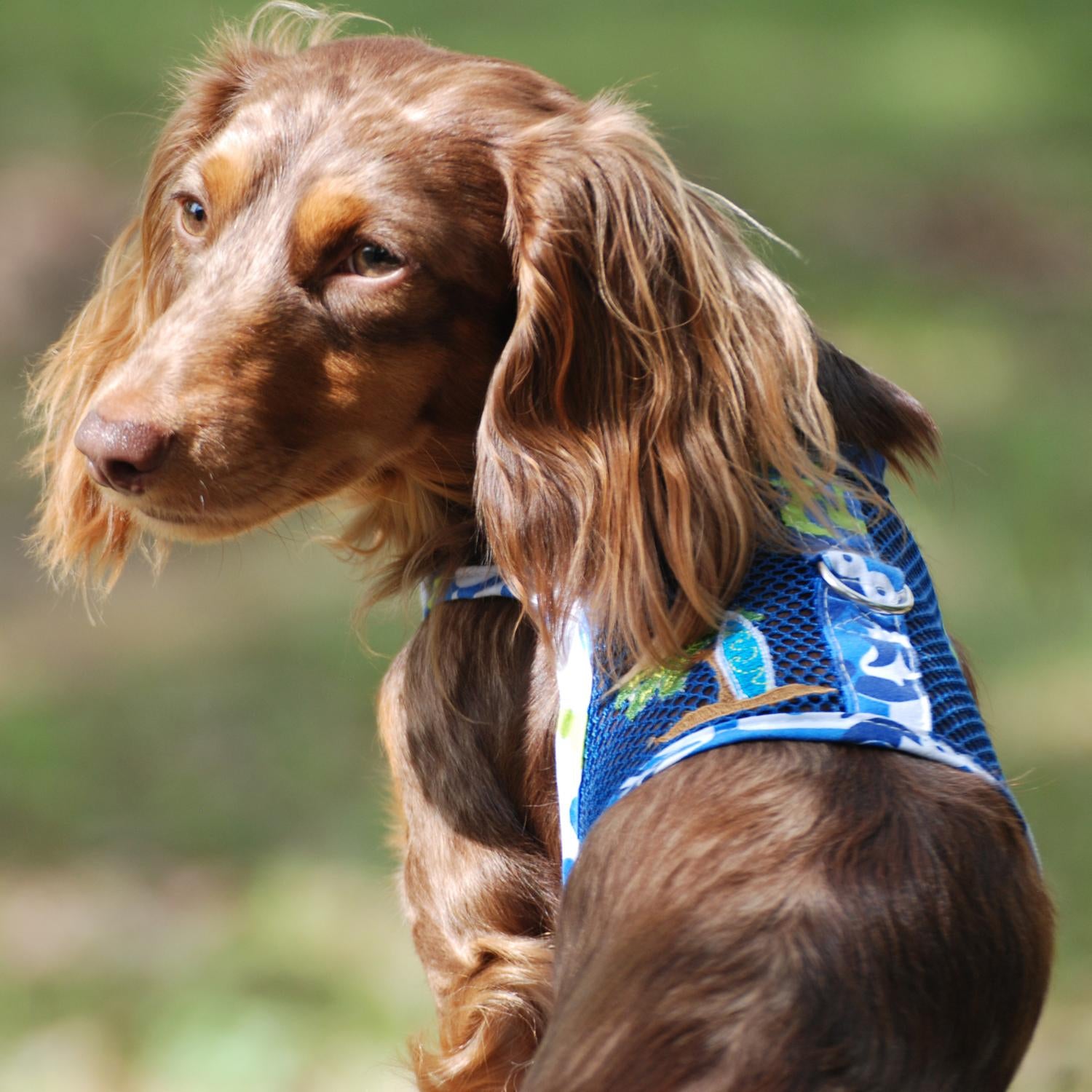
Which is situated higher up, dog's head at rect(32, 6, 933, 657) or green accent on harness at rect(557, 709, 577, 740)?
dog's head at rect(32, 6, 933, 657)

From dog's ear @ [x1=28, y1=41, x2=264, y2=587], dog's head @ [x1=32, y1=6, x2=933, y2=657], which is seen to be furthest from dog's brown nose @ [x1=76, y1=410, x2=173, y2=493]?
dog's ear @ [x1=28, y1=41, x2=264, y2=587]

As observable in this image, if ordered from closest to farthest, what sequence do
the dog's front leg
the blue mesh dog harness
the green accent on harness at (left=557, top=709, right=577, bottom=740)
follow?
the blue mesh dog harness → the green accent on harness at (left=557, top=709, right=577, bottom=740) → the dog's front leg

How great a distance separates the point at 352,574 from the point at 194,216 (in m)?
1.26

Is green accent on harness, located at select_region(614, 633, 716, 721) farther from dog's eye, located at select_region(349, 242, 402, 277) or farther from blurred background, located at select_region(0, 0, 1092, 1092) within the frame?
blurred background, located at select_region(0, 0, 1092, 1092)

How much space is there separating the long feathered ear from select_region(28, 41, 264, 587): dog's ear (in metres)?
0.66

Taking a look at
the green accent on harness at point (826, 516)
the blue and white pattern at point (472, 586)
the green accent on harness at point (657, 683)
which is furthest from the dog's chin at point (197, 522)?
the green accent on harness at point (826, 516)

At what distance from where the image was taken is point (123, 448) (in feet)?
6.15

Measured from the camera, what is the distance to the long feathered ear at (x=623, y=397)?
1.94 m

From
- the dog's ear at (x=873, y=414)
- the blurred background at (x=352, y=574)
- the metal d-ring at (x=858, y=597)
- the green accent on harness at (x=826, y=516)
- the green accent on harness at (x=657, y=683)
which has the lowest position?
the blurred background at (x=352, y=574)

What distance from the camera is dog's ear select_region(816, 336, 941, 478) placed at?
2.17m

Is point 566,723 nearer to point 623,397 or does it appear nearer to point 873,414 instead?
point 623,397

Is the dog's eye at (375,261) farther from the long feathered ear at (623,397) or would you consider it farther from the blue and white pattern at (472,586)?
the blue and white pattern at (472,586)

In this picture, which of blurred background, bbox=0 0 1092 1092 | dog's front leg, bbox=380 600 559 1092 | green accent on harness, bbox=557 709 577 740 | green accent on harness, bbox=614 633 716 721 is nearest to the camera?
green accent on harness, bbox=614 633 716 721

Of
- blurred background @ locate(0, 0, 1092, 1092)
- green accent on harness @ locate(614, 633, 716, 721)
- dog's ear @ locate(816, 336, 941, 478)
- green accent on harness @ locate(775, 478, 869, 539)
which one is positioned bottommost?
blurred background @ locate(0, 0, 1092, 1092)
